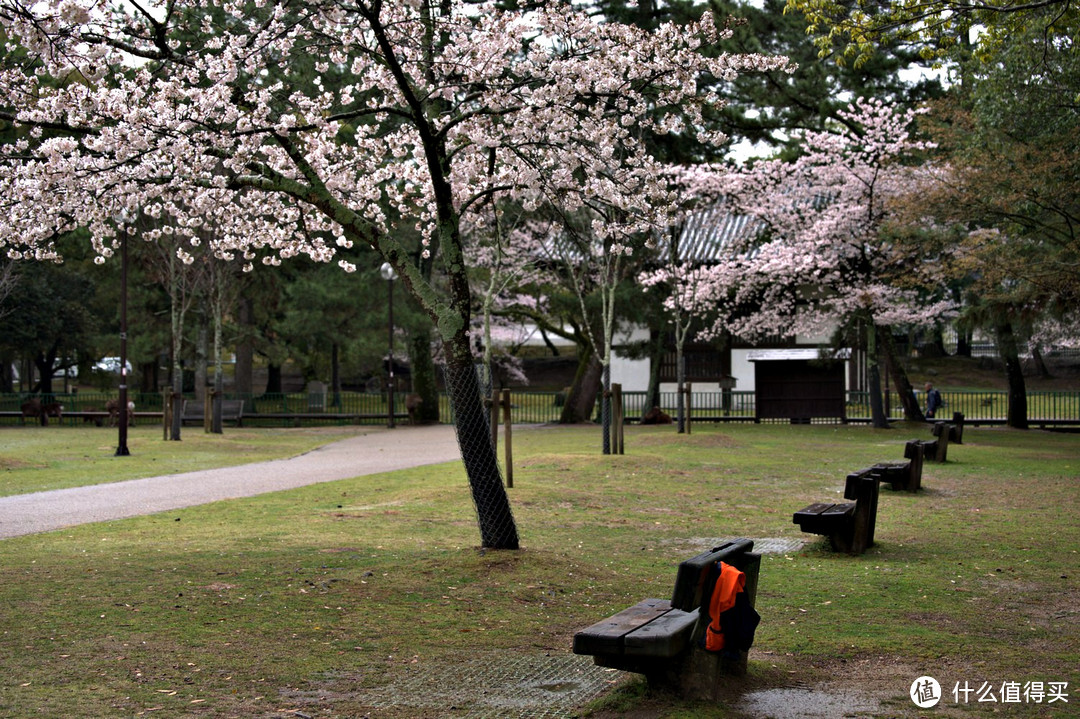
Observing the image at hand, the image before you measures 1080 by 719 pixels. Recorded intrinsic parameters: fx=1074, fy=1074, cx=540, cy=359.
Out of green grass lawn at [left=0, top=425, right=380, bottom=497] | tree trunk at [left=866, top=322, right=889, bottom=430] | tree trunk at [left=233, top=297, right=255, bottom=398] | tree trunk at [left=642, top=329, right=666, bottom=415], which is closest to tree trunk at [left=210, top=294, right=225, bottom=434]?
green grass lawn at [left=0, top=425, right=380, bottom=497]

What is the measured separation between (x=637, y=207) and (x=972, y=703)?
615 centimetres

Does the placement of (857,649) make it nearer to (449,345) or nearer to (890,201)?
(449,345)

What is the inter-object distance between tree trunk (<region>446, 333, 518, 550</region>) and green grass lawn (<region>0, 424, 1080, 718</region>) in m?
Answer: 0.31

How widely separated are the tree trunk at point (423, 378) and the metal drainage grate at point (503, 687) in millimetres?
31630

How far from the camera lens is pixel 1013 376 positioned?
31.2m

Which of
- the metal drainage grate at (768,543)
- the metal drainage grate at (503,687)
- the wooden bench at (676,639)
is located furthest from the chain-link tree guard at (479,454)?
the wooden bench at (676,639)

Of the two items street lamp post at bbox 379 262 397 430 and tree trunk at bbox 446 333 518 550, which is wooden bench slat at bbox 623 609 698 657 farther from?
street lamp post at bbox 379 262 397 430

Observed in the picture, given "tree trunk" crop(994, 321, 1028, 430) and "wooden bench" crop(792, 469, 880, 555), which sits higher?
"tree trunk" crop(994, 321, 1028, 430)

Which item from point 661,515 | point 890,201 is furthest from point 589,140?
point 890,201

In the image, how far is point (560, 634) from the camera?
6512 mm

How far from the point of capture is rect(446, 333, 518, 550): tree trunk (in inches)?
338

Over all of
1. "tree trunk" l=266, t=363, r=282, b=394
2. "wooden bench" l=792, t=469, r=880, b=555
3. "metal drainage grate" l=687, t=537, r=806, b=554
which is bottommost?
"metal drainage grate" l=687, t=537, r=806, b=554

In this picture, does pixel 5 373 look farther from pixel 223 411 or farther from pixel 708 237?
pixel 708 237

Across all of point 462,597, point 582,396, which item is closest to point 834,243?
point 582,396
